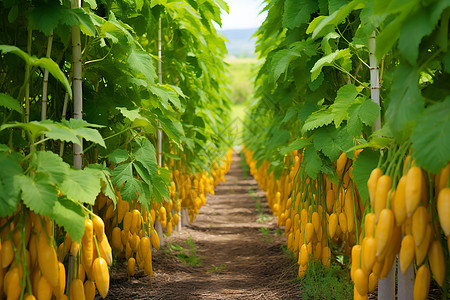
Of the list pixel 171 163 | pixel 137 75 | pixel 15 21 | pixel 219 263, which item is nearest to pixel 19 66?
pixel 15 21

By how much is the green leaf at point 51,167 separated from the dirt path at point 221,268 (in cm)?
185

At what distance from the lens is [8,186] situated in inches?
60.6

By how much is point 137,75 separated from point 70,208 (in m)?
1.45

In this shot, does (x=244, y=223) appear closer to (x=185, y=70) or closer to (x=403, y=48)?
(x=185, y=70)

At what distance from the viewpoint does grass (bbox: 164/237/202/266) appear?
4.82 meters

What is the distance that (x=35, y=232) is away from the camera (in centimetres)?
171

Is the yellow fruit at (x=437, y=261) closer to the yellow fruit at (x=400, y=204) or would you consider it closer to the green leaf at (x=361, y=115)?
the yellow fruit at (x=400, y=204)

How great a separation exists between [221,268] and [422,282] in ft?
11.3

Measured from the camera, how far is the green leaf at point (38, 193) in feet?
4.94

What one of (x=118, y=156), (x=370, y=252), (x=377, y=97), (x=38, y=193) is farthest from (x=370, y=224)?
(x=118, y=156)

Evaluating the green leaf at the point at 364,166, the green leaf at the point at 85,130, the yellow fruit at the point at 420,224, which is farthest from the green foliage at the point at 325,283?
the green leaf at the point at 85,130

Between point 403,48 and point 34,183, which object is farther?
point 34,183

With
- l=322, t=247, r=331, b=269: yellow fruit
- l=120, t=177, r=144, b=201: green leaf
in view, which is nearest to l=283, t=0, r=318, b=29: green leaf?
l=120, t=177, r=144, b=201: green leaf

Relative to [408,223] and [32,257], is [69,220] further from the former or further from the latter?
[408,223]
